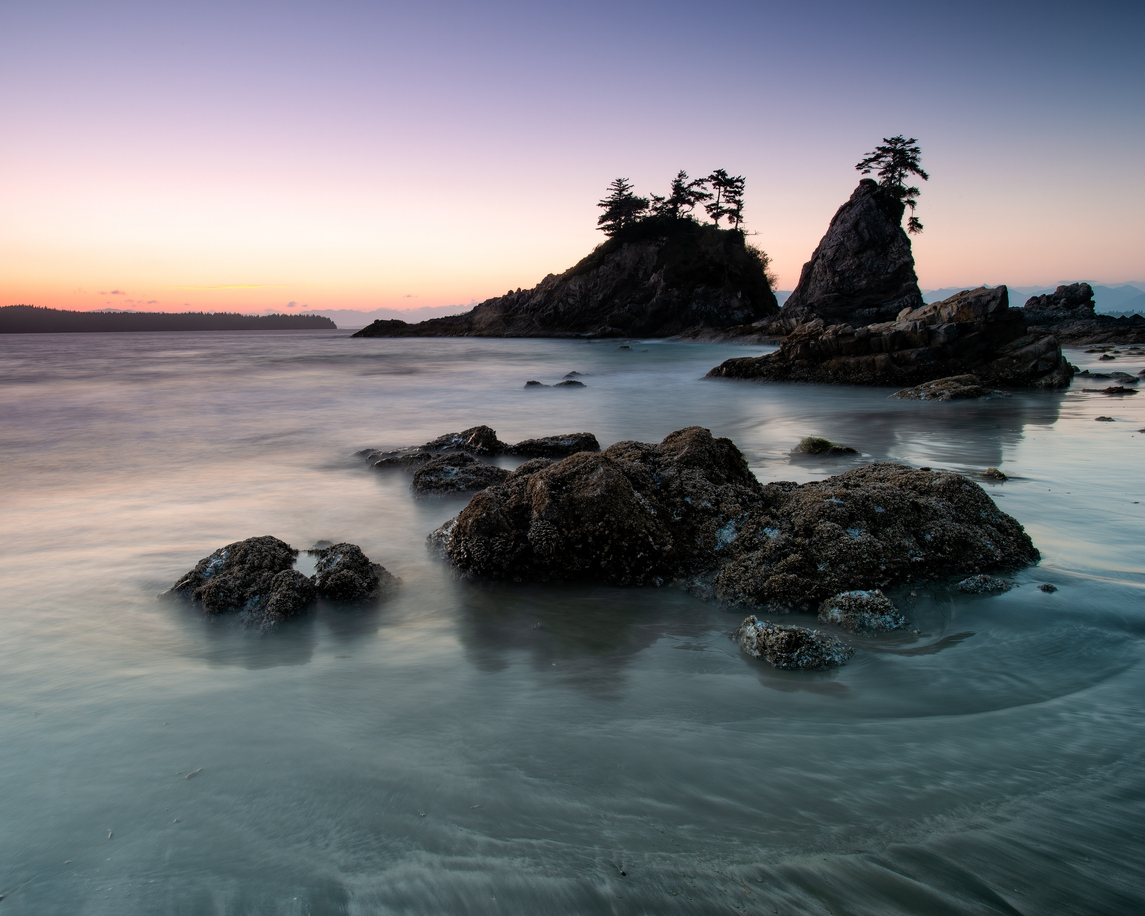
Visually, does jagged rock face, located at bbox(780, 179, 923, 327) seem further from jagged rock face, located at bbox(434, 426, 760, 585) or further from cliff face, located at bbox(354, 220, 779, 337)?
jagged rock face, located at bbox(434, 426, 760, 585)

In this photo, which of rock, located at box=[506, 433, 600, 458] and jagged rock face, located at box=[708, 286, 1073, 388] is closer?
rock, located at box=[506, 433, 600, 458]

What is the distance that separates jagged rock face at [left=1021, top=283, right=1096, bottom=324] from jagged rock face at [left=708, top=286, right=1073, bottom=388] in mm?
27982

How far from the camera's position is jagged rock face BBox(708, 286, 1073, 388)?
46.3 feet

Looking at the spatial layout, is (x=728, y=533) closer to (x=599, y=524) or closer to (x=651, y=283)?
(x=599, y=524)

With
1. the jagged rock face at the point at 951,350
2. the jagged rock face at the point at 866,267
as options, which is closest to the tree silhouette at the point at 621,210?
the jagged rock face at the point at 866,267

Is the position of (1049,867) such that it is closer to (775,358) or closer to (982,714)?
(982,714)

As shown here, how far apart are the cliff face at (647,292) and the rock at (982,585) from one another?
52.9 metres

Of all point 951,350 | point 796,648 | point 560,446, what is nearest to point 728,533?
point 796,648

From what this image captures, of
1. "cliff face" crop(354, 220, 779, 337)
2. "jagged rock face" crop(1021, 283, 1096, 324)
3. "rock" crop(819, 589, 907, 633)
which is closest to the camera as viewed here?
"rock" crop(819, 589, 907, 633)

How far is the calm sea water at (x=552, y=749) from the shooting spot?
1.61 metres

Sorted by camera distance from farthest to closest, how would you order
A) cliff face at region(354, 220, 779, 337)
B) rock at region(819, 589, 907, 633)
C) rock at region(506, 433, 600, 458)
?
cliff face at region(354, 220, 779, 337) → rock at region(506, 433, 600, 458) → rock at region(819, 589, 907, 633)

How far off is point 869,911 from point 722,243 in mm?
63213

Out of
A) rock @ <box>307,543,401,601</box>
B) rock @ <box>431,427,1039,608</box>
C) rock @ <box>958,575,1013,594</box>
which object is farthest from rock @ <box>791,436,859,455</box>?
rock @ <box>307,543,401,601</box>

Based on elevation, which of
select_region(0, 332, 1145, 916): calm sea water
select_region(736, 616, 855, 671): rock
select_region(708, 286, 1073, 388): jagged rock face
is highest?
select_region(708, 286, 1073, 388): jagged rock face
